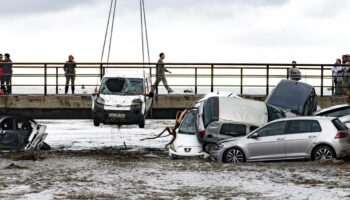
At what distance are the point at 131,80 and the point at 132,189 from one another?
11496 mm

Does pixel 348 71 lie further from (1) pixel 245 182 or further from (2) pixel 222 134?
(1) pixel 245 182

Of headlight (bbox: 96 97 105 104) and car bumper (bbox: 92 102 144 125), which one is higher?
headlight (bbox: 96 97 105 104)

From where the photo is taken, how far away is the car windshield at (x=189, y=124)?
23609 mm

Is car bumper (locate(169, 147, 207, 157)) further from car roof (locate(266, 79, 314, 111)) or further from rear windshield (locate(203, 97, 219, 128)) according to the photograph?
car roof (locate(266, 79, 314, 111))

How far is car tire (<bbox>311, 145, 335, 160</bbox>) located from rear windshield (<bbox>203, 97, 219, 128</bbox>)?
11.0 feet

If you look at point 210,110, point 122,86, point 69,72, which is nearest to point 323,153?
point 210,110

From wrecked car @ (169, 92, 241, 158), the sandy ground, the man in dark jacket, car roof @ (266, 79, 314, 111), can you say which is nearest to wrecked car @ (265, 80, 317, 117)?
car roof @ (266, 79, 314, 111)

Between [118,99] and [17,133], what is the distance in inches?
148

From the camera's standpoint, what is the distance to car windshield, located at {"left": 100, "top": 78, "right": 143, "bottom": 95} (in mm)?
26234

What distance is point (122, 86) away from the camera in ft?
86.8

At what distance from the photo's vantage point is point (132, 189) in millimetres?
15492

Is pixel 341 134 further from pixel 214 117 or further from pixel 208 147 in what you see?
pixel 208 147

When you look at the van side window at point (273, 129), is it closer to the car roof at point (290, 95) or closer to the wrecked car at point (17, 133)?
the car roof at point (290, 95)

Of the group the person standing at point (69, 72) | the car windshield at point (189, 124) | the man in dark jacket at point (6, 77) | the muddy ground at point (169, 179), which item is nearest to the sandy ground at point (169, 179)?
the muddy ground at point (169, 179)
